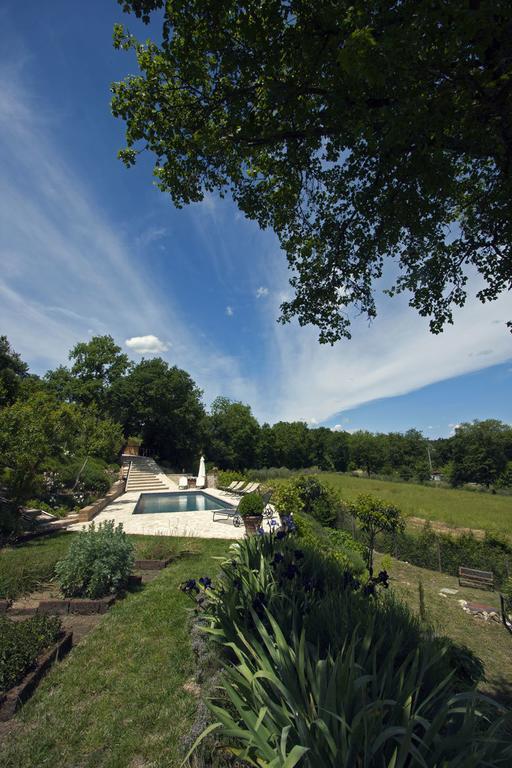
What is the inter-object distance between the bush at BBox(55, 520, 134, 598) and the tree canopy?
585cm

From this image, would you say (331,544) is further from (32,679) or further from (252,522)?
(32,679)

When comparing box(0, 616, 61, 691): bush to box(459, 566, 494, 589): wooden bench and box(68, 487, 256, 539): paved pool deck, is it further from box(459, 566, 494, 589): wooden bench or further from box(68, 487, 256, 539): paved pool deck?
box(459, 566, 494, 589): wooden bench

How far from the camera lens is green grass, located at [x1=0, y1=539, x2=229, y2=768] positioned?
9.21 ft

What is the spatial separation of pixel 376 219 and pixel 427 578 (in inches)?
506

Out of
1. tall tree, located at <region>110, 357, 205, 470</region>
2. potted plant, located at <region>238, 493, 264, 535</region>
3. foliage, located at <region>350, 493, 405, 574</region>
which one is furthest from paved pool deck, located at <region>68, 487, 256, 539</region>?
tall tree, located at <region>110, 357, 205, 470</region>

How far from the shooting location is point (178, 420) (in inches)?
1598

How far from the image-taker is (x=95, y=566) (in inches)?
235

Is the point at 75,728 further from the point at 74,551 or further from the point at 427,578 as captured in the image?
the point at 427,578

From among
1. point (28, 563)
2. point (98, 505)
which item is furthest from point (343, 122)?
point (98, 505)

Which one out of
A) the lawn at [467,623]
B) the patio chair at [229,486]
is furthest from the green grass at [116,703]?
the patio chair at [229,486]

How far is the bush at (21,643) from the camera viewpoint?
3561 millimetres

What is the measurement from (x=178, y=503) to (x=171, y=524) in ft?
23.0

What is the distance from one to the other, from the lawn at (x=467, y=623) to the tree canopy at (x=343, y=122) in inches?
246

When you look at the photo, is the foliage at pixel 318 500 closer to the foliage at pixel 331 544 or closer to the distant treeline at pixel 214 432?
the foliage at pixel 331 544
